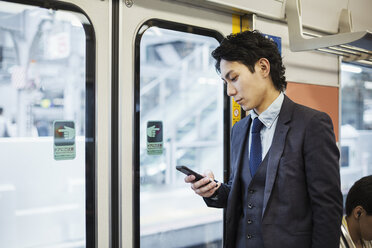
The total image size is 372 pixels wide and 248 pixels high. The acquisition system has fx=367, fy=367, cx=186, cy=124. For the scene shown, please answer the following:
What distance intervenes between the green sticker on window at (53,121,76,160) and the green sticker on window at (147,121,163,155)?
41 centimetres

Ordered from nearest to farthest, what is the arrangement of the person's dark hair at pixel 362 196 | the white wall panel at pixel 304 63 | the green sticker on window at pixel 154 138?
the person's dark hair at pixel 362 196, the green sticker on window at pixel 154 138, the white wall panel at pixel 304 63

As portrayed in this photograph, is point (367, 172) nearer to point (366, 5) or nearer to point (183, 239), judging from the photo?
point (366, 5)

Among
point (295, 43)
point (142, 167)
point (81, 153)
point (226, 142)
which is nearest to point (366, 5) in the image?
point (295, 43)

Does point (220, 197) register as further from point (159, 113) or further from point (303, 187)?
point (159, 113)

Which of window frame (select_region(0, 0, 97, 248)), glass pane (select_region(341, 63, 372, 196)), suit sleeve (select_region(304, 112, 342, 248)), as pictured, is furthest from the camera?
glass pane (select_region(341, 63, 372, 196))

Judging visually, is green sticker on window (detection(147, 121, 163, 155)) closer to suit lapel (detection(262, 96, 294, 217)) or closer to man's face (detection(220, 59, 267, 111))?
man's face (detection(220, 59, 267, 111))

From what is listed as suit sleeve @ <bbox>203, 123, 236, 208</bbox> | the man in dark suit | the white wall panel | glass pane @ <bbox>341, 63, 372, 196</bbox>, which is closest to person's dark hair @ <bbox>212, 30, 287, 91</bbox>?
the man in dark suit

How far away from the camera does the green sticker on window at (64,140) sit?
173 centimetres

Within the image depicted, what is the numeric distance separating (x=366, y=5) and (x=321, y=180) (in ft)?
7.89

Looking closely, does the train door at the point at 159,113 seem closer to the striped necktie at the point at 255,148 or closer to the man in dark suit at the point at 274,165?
the man in dark suit at the point at 274,165

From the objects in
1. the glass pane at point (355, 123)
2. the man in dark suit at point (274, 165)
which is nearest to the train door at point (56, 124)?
the man in dark suit at point (274, 165)

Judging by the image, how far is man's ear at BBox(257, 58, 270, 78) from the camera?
1.56 metres

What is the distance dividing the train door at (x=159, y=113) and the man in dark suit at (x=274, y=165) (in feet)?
1.43

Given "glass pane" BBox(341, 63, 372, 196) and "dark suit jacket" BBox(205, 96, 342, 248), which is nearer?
"dark suit jacket" BBox(205, 96, 342, 248)
